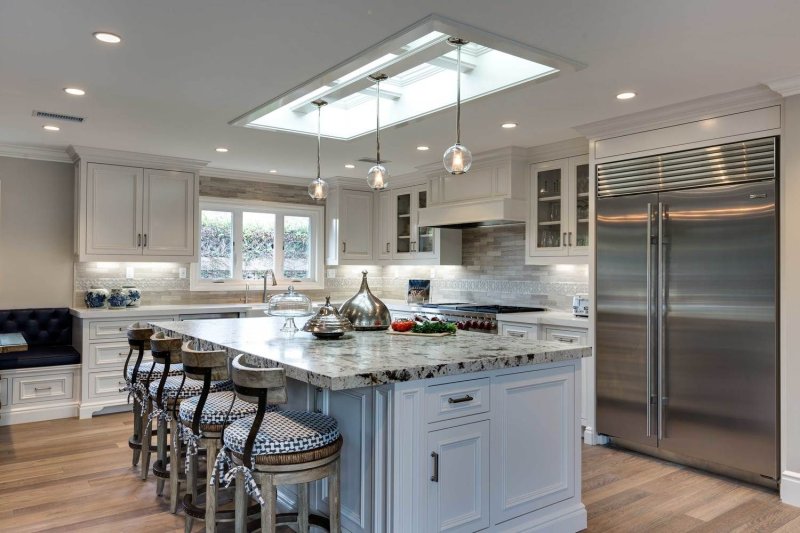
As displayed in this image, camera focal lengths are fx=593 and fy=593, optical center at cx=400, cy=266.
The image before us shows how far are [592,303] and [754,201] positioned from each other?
127 cm

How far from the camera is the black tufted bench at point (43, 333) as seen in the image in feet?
16.3

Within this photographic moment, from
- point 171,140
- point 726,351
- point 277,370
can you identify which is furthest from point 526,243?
point 277,370

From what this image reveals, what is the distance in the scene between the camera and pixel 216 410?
2658 millimetres

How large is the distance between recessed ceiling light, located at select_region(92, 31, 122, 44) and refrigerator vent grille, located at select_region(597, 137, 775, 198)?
3.23 metres

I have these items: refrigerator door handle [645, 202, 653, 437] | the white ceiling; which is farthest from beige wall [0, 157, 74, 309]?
refrigerator door handle [645, 202, 653, 437]

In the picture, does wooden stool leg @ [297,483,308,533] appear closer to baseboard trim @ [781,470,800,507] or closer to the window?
baseboard trim @ [781,470,800,507]

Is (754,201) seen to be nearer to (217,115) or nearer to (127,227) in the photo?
(217,115)

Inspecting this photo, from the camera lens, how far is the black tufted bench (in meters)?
4.98

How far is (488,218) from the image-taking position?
5.20m

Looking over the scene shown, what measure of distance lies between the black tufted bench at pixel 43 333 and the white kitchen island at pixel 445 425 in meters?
2.71

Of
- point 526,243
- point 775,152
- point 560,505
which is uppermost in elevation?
point 775,152

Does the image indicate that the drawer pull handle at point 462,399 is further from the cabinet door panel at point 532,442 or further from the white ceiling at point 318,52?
the white ceiling at point 318,52

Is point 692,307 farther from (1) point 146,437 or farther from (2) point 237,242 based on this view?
(2) point 237,242

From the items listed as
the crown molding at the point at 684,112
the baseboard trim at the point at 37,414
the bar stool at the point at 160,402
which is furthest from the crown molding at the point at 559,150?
the baseboard trim at the point at 37,414
